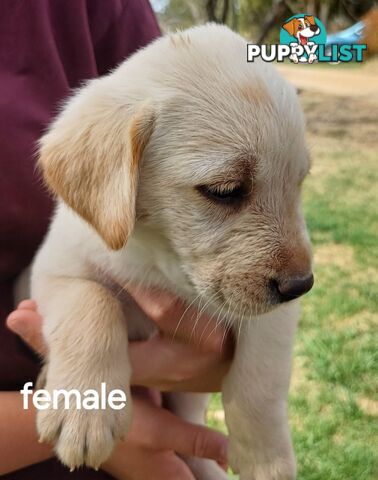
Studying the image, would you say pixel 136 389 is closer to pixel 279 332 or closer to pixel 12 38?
pixel 279 332

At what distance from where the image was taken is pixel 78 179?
1.49 metres

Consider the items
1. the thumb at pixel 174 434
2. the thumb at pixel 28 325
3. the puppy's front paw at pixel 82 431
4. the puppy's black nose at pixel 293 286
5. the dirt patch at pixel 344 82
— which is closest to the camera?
the puppy's black nose at pixel 293 286

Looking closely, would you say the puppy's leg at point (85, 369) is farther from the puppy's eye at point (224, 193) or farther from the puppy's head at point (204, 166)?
the puppy's eye at point (224, 193)

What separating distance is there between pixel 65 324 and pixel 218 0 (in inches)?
148

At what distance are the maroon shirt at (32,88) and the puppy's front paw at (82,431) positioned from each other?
377 mm

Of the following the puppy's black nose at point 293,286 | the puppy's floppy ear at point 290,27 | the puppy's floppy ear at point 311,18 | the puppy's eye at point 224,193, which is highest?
the puppy's floppy ear at point 290,27

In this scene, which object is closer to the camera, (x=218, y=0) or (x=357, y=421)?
(x=357, y=421)

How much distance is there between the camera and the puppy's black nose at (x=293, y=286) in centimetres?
143

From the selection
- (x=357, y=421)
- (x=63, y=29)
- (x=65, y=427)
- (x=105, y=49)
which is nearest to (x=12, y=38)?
(x=63, y=29)

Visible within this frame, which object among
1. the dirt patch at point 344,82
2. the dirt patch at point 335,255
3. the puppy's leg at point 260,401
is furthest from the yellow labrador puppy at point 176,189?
the dirt patch at point 344,82

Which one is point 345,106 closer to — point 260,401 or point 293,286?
point 260,401

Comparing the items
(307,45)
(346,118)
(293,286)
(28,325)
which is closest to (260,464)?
(293,286)

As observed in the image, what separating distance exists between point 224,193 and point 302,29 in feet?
3.77

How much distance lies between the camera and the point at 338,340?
4051 millimetres
